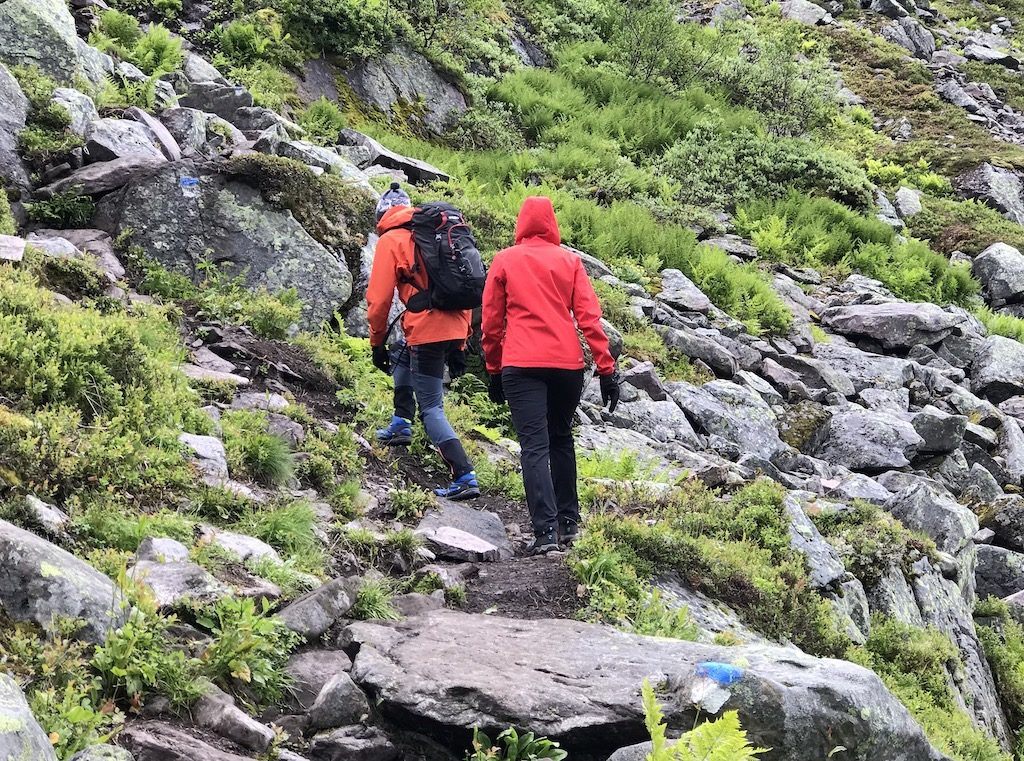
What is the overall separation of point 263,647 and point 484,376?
6.71m

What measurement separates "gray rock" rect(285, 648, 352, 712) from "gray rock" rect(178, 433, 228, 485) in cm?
190

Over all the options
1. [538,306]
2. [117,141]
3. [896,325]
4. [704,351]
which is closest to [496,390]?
[538,306]

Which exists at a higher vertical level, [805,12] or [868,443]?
[805,12]

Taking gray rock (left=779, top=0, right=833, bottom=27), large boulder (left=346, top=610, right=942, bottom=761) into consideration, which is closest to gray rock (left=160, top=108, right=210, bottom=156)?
large boulder (left=346, top=610, right=942, bottom=761)

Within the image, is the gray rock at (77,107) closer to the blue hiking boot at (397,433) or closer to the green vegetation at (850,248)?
the blue hiking boot at (397,433)

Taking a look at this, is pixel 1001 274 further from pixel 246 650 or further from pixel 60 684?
pixel 60 684

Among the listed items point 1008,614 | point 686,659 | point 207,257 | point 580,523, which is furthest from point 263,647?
point 1008,614

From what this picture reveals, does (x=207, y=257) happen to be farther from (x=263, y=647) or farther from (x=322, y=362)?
(x=263, y=647)

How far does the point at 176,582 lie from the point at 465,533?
2.87 metres

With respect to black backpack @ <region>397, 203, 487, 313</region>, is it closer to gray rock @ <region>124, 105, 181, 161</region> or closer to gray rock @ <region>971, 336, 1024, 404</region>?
gray rock @ <region>124, 105, 181, 161</region>

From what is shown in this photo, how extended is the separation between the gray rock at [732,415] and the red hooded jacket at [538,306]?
4914 mm

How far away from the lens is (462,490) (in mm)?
7578

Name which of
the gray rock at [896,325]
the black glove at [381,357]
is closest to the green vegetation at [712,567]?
the black glove at [381,357]

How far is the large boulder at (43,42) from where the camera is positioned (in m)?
10.8
